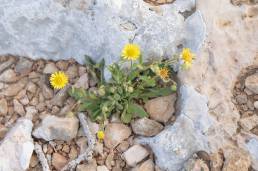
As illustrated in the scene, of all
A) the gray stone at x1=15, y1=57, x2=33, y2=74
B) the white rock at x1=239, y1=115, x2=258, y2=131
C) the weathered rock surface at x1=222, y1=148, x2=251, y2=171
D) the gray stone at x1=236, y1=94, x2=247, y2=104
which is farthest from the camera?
the gray stone at x1=15, y1=57, x2=33, y2=74

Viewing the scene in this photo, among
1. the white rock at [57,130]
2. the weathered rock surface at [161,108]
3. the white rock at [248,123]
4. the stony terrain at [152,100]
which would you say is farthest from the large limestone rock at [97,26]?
the white rock at [248,123]

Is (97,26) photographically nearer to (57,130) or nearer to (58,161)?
(57,130)

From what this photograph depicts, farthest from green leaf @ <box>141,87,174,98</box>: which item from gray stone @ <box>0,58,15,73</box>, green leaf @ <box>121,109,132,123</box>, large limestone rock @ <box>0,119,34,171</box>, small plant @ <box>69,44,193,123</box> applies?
gray stone @ <box>0,58,15,73</box>

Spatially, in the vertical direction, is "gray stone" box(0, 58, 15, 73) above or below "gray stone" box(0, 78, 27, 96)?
above

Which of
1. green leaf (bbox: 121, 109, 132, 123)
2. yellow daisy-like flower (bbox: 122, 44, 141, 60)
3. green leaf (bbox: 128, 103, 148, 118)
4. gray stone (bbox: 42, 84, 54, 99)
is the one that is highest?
yellow daisy-like flower (bbox: 122, 44, 141, 60)

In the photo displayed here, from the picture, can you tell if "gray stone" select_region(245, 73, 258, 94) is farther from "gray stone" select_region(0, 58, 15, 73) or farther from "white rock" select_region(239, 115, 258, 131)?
"gray stone" select_region(0, 58, 15, 73)

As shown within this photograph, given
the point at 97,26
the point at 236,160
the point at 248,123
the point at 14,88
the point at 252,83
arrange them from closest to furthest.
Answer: the point at 236,160, the point at 248,123, the point at 252,83, the point at 97,26, the point at 14,88

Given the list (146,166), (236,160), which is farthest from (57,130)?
(236,160)

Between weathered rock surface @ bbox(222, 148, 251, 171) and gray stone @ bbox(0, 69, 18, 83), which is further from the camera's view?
gray stone @ bbox(0, 69, 18, 83)
